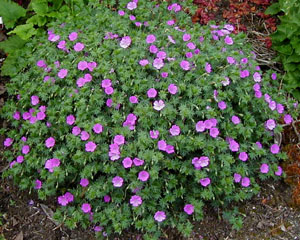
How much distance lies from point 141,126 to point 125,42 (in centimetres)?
78

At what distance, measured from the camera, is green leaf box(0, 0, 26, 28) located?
157 inches

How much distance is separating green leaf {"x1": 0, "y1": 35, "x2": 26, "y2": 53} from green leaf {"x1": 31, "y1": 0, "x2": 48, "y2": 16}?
335mm

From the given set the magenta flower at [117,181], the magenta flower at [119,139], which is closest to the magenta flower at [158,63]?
the magenta flower at [119,139]

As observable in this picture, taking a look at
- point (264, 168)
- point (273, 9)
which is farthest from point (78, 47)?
point (273, 9)

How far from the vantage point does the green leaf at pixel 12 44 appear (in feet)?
12.9

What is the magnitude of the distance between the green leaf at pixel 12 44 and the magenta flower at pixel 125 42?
125cm

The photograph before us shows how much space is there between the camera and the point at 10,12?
4.00 meters

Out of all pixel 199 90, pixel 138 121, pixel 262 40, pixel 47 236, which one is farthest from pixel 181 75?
pixel 47 236

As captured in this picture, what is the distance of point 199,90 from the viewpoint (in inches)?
120

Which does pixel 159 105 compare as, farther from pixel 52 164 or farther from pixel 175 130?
pixel 52 164

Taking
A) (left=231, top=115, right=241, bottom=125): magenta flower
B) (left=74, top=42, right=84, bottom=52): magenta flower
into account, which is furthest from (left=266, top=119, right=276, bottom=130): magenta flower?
(left=74, top=42, right=84, bottom=52): magenta flower

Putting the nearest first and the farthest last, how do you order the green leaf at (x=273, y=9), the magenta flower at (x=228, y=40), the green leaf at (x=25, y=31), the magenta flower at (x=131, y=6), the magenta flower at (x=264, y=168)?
the magenta flower at (x=264, y=168)
the magenta flower at (x=228, y=40)
the magenta flower at (x=131, y=6)
the green leaf at (x=25, y=31)
the green leaf at (x=273, y=9)

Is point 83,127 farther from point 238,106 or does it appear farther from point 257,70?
point 257,70

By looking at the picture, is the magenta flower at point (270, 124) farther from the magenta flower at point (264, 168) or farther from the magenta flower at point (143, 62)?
the magenta flower at point (143, 62)
